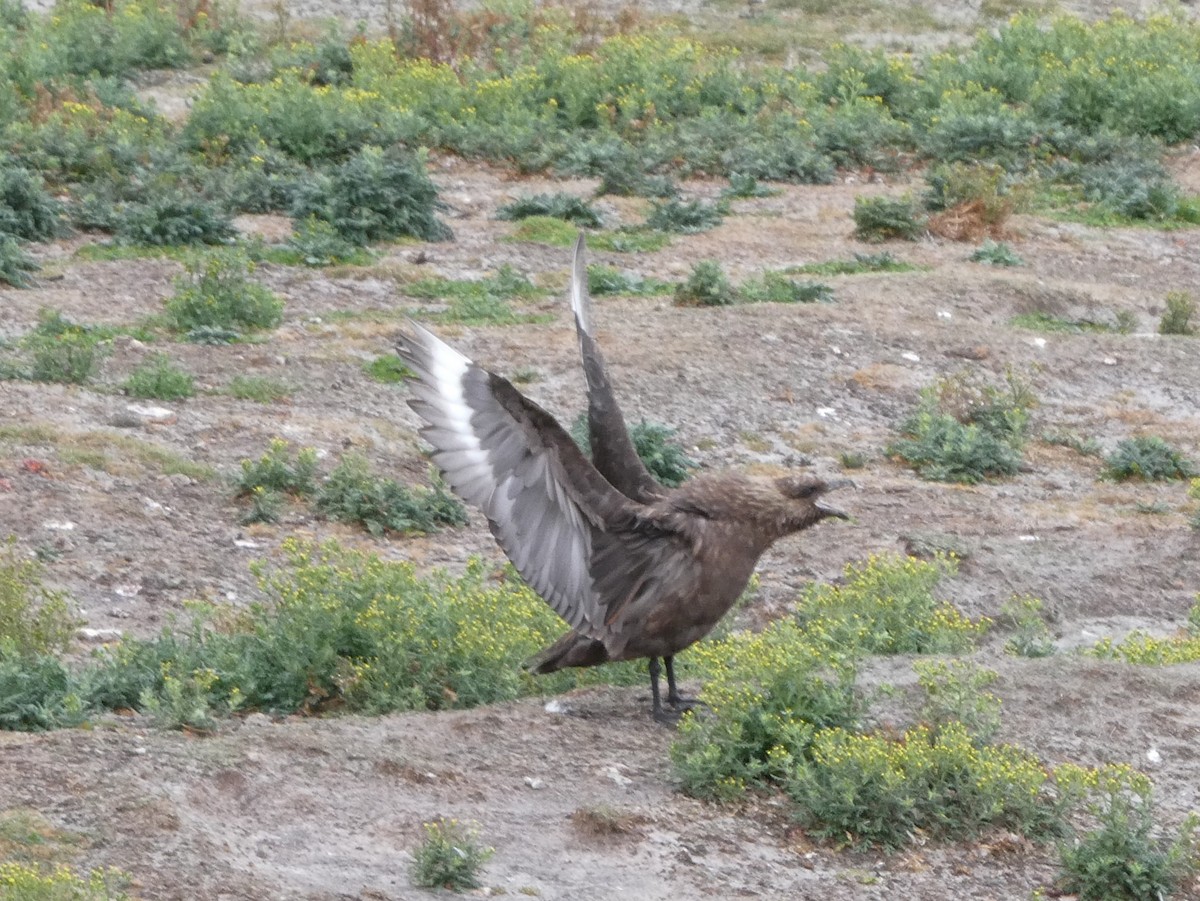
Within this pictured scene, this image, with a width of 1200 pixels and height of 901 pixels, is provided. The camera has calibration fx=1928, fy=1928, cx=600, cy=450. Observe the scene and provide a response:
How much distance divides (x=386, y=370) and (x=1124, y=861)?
6.11m

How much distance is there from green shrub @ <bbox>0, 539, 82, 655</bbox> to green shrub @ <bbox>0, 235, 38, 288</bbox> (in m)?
5.04

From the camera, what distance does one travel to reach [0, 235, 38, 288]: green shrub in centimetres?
1126

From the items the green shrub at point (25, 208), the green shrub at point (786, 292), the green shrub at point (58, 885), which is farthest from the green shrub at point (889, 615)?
the green shrub at point (25, 208)

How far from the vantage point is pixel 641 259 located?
13.0m

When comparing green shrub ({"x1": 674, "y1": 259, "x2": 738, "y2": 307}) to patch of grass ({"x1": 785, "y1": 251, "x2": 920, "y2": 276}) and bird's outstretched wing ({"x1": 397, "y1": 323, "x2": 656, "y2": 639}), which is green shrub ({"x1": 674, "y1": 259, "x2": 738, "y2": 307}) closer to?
patch of grass ({"x1": 785, "y1": 251, "x2": 920, "y2": 276})

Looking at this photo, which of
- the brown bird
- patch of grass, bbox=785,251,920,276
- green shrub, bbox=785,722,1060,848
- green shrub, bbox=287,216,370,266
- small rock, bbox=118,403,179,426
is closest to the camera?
green shrub, bbox=785,722,1060,848

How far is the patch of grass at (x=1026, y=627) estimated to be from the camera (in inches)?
272

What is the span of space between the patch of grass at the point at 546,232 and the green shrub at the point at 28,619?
22.9 feet

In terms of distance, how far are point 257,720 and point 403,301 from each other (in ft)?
20.2

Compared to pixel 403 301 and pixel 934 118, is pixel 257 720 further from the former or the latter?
pixel 934 118

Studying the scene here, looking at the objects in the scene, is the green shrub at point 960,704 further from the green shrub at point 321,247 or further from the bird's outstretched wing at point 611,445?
the green shrub at point 321,247

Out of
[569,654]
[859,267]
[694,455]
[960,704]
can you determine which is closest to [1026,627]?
[960,704]

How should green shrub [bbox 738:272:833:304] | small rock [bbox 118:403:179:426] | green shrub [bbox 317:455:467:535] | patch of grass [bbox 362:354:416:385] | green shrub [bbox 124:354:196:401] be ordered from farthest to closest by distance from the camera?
green shrub [bbox 738:272:833:304] < patch of grass [bbox 362:354:416:385] < green shrub [bbox 124:354:196:401] < small rock [bbox 118:403:179:426] < green shrub [bbox 317:455:467:535]

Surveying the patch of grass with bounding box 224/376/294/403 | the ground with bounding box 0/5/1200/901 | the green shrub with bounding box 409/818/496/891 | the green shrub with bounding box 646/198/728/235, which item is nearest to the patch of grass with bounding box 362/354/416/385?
the ground with bounding box 0/5/1200/901
